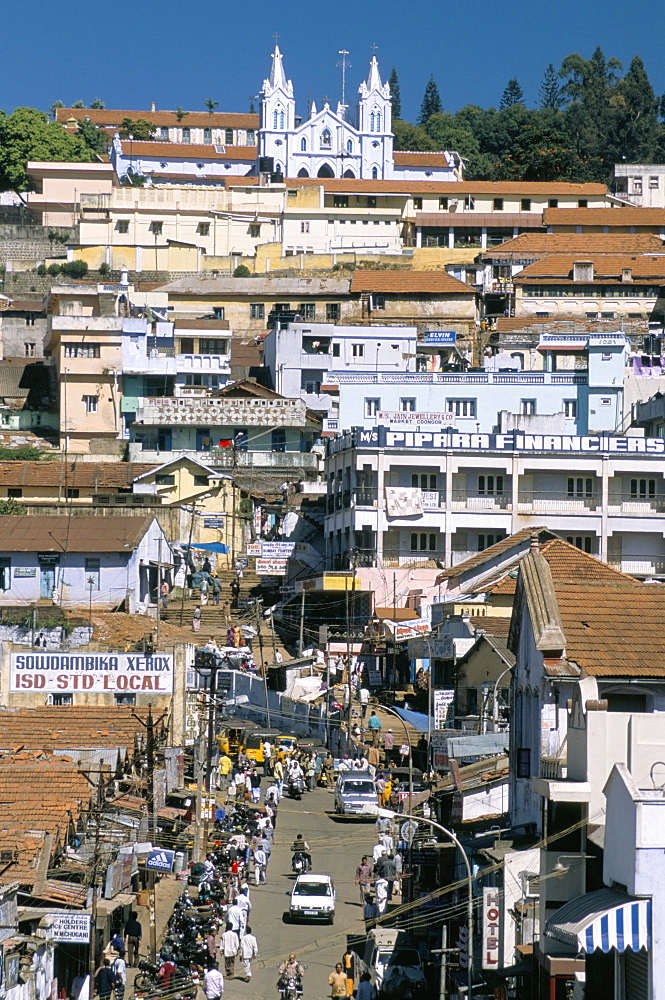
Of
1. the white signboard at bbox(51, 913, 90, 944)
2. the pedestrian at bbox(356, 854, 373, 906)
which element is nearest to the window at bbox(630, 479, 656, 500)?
the pedestrian at bbox(356, 854, 373, 906)

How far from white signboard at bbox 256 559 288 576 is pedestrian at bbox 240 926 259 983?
34.7 meters

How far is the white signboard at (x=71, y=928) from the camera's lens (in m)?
25.8

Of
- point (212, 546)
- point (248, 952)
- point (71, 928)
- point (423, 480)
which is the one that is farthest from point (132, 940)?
point (212, 546)

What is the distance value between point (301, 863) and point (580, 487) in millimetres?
32228

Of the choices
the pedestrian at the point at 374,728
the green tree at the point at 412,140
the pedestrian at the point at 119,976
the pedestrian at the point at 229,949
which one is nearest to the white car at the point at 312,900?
the pedestrian at the point at 229,949

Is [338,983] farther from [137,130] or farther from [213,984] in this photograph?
[137,130]

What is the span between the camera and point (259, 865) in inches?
1398

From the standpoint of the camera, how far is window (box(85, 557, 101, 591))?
2327 inches

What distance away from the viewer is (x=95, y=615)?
56.3 m

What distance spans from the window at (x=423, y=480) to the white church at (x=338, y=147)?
6397 cm

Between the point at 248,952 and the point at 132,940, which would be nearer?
the point at 248,952

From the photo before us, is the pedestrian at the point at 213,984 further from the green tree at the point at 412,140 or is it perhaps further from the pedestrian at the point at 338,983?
the green tree at the point at 412,140

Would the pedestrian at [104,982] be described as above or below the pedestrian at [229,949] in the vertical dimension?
above

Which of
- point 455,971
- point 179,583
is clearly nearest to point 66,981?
point 455,971
